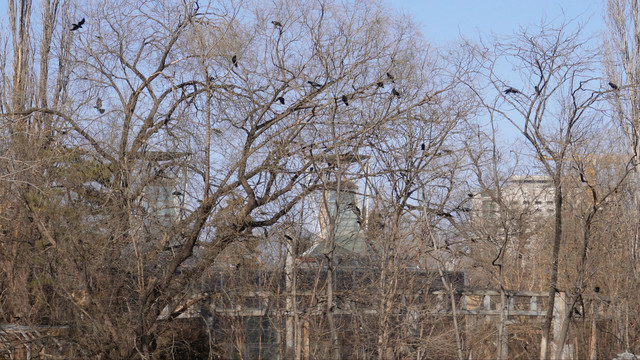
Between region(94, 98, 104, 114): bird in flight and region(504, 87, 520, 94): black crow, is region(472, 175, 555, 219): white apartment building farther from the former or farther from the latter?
region(94, 98, 104, 114): bird in flight

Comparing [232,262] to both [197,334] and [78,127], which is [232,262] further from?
[78,127]

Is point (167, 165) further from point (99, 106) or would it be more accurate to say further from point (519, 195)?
point (519, 195)

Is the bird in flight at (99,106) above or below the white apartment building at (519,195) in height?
above

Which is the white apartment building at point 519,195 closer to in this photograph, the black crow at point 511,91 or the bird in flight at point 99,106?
the black crow at point 511,91

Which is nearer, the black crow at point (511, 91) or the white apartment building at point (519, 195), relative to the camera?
the black crow at point (511, 91)

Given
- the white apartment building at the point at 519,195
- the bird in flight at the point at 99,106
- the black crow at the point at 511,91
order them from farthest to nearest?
the white apartment building at the point at 519,195, the bird in flight at the point at 99,106, the black crow at the point at 511,91

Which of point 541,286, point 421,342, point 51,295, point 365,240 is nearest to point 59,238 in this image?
point 51,295

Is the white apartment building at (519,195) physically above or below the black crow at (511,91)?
below

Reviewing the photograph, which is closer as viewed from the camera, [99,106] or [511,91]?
[511,91]

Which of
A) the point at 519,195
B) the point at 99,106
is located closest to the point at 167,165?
the point at 99,106

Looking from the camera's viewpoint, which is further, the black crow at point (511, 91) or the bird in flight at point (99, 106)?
the bird in flight at point (99, 106)

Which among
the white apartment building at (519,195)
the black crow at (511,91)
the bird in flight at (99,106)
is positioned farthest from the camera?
the white apartment building at (519,195)

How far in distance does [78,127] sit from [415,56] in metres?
4.78

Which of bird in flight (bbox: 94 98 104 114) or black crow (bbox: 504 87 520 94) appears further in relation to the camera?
bird in flight (bbox: 94 98 104 114)
